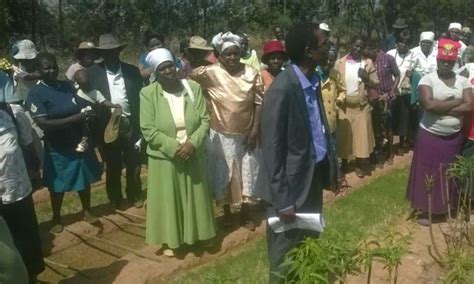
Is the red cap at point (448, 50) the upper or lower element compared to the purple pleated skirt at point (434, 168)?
upper

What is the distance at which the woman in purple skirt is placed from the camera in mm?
5543

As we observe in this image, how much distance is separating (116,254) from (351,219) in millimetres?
2525

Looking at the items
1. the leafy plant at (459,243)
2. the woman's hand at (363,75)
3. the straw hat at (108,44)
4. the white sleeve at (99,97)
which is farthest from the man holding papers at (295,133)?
the woman's hand at (363,75)

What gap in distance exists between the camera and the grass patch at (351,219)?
195 inches

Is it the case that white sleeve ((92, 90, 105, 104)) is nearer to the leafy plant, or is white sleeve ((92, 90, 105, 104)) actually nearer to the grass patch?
the grass patch

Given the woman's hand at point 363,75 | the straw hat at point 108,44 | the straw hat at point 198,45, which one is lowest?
the woman's hand at point 363,75

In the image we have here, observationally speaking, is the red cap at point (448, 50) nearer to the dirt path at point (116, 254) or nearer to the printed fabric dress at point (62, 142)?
the dirt path at point (116, 254)

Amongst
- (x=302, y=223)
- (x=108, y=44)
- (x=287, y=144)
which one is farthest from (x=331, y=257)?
(x=108, y=44)

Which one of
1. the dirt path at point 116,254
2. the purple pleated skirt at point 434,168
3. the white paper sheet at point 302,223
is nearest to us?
the white paper sheet at point 302,223

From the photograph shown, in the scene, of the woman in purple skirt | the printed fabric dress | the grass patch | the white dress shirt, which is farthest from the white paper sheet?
the white dress shirt

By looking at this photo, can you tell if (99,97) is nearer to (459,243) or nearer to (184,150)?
(184,150)

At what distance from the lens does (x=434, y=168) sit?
233 inches

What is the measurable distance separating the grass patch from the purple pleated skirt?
1.42 ft

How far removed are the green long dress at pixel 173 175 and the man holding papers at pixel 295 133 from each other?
158cm
